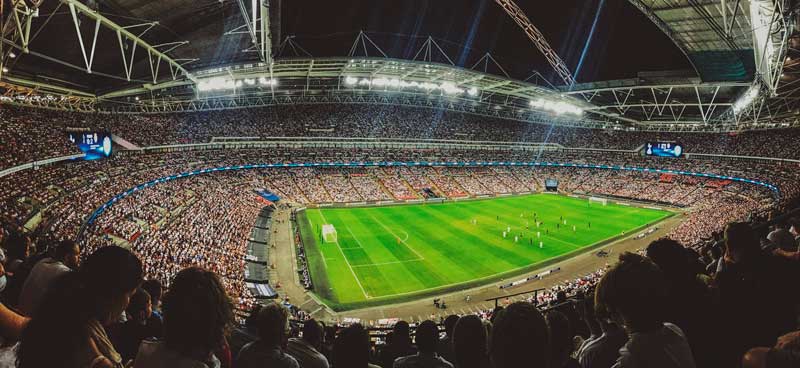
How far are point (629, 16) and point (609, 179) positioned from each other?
38602 millimetres

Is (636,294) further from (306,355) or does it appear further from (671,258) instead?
(306,355)

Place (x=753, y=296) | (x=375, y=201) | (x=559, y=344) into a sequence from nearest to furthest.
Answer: (x=559, y=344) → (x=753, y=296) → (x=375, y=201)

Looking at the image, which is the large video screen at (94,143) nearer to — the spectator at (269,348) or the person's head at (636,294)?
the spectator at (269,348)

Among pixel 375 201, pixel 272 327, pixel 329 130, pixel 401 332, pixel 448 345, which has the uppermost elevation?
pixel 329 130

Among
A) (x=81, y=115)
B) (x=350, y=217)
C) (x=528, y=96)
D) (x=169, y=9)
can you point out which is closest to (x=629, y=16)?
(x=528, y=96)

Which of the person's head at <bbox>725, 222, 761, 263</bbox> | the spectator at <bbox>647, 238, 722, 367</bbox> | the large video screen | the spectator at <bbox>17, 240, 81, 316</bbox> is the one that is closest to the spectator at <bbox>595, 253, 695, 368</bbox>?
the spectator at <bbox>647, 238, 722, 367</bbox>

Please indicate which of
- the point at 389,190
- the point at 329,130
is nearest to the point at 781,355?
the point at 389,190

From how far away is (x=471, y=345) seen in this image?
3264mm

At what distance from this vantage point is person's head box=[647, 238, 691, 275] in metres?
3.98

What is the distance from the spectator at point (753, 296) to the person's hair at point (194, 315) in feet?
14.3

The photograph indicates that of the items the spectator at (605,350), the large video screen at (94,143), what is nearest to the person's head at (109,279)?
the spectator at (605,350)

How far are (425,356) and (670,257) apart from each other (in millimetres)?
2747

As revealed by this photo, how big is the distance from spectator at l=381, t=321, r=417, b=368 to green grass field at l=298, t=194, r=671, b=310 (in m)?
17.6

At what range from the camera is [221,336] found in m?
2.49
